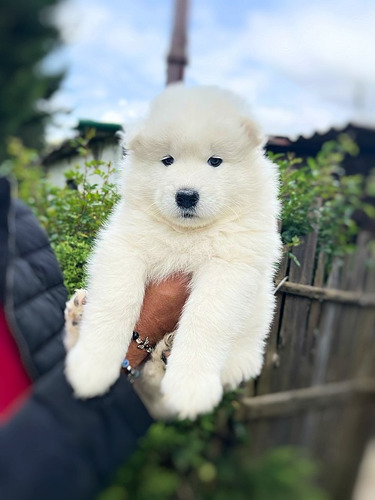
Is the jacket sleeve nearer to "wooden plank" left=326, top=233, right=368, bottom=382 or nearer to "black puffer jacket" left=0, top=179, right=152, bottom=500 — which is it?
"black puffer jacket" left=0, top=179, right=152, bottom=500

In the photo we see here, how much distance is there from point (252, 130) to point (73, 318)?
0.43 m

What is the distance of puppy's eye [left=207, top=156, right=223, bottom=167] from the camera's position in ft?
2.49

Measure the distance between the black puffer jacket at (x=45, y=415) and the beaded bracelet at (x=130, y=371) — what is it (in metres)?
0.08

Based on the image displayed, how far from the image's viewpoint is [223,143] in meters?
0.76

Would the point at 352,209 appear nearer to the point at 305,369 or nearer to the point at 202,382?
the point at 305,369

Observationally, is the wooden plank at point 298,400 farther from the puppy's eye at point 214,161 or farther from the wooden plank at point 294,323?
the puppy's eye at point 214,161

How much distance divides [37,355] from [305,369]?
75 centimetres

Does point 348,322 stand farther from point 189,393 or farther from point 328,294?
point 189,393

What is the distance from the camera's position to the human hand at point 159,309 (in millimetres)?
865

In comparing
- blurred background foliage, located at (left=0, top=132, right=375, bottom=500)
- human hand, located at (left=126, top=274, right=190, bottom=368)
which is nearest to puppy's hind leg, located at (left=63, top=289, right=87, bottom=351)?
human hand, located at (left=126, top=274, right=190, bottom=368)

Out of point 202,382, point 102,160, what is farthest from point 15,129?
point 202,382

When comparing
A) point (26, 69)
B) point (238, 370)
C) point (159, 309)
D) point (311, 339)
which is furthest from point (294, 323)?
point (26, 69)

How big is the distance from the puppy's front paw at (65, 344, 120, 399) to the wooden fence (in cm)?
52

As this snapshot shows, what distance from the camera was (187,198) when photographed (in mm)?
745
